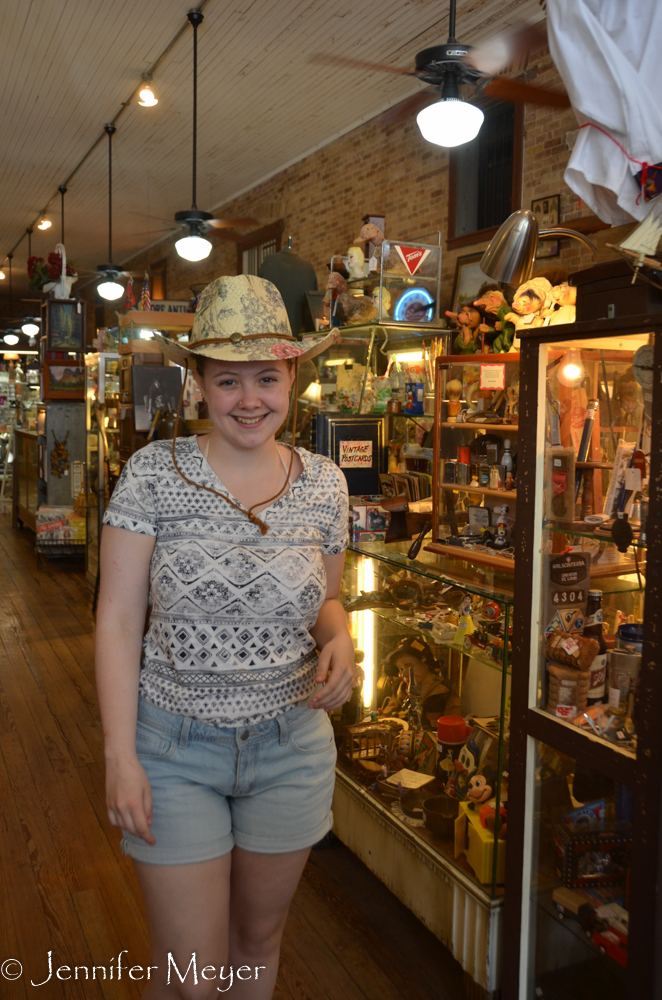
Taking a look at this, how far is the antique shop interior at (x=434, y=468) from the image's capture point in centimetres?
170

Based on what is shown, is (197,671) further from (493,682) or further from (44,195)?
(44,195)

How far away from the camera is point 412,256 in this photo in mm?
4344

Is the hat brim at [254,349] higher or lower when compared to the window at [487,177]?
lower

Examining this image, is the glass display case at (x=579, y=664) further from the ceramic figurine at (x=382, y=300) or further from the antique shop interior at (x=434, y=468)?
the ceramic figurine at (x=382, y=300)

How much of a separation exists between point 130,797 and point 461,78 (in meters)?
3.20

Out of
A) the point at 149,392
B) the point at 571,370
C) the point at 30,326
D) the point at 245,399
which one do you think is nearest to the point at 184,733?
the point at 245,399

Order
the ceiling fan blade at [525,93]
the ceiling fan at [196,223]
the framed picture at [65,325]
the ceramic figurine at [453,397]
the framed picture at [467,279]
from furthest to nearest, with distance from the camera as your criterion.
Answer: the framed picture at [65,325] < the ceiling fan at [196,223] < the framed picture at [467,279] < the ceramic figurine at [453,397] < the ceiling fan blade at [525,93]

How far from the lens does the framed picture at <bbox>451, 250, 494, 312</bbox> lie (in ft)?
17.8

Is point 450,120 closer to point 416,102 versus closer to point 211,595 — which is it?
point 416,102

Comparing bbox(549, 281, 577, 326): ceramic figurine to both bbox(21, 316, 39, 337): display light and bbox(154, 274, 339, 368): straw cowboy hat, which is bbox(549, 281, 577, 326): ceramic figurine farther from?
bbox(21, 316, 39, 337): display light

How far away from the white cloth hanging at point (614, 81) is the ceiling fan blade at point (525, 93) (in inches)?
42.7

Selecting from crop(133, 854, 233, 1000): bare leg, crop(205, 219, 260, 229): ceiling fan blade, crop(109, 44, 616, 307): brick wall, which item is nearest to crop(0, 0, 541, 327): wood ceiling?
crop(109, 44, 616, 307): brick wall

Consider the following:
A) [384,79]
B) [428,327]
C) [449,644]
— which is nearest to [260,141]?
[384,79]

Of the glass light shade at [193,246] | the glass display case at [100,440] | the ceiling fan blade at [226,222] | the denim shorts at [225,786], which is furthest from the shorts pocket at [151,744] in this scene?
the glass light shade at [193,246]
